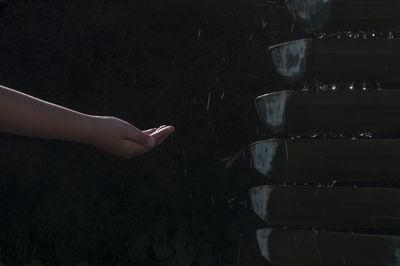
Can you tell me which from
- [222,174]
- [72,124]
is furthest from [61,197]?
[72,124]

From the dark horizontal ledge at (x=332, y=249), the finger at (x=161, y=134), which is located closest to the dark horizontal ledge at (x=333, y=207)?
the dark horizontal ledge at (x=332, y=249)

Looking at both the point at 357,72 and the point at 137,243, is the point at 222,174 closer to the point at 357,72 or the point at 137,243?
the point at 137,243

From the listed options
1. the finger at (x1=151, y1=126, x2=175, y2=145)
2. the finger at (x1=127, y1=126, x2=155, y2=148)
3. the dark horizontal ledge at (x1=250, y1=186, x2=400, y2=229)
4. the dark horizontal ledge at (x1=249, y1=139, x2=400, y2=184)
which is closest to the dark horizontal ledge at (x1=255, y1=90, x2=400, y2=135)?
the dark horizontal ledge at (x1=249, y1=139, x2=400, y2=184)

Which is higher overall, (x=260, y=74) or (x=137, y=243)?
(x=260, y=74)

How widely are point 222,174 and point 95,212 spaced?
0.67 metres

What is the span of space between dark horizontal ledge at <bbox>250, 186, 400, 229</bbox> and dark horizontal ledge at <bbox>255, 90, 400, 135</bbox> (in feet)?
0.75

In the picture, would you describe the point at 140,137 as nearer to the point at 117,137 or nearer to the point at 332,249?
the point at 117,137

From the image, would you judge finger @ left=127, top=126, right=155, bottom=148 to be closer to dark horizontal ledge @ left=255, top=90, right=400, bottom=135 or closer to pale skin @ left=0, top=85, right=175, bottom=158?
pale skin @ left=0, top=85, right=175, bottom=158

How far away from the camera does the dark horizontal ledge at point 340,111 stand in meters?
3.05

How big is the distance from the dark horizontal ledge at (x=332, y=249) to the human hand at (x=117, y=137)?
105 cm

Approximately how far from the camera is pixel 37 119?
6.85ft

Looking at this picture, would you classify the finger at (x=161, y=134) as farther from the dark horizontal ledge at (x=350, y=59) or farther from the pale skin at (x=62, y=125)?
the dark horizontal ledge at (x=350, y=59)

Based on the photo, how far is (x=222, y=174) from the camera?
4.21 meters

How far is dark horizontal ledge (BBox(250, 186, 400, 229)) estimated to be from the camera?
3.05 m
